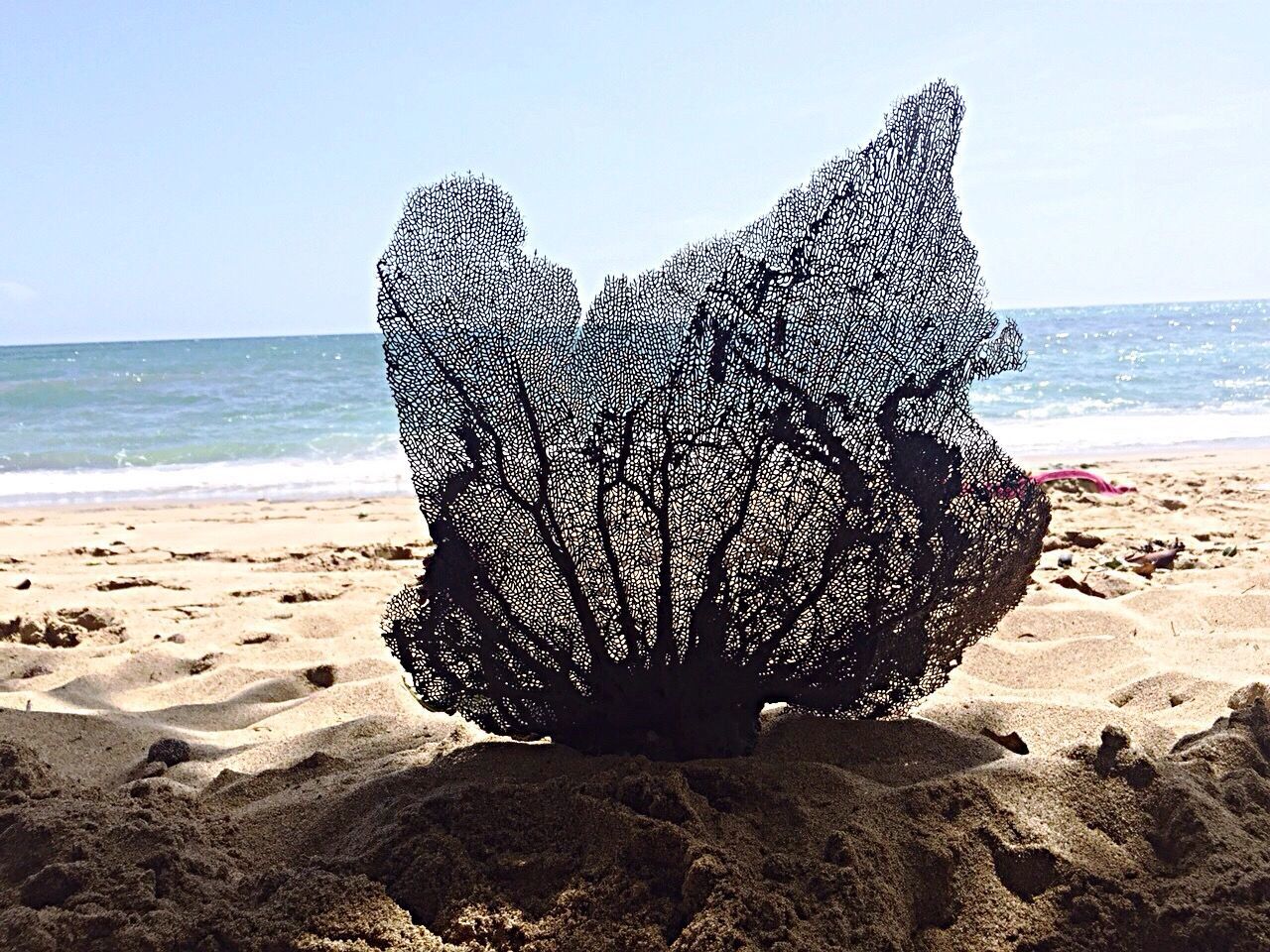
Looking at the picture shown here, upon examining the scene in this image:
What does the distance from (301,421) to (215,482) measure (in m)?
5.93

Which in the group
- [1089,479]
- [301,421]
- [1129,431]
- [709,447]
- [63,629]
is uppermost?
[709,447]

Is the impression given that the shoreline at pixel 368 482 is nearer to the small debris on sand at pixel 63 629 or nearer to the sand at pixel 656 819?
the small debris on sand at pixel 63 629

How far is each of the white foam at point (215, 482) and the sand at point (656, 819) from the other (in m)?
7.63

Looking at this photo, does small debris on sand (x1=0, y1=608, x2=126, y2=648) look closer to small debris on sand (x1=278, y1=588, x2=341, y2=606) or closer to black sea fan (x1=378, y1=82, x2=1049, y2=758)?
small debris on sand (x1=278, y1=588, x2=341, y2=606)

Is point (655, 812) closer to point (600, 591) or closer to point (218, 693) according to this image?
point (600, 591)

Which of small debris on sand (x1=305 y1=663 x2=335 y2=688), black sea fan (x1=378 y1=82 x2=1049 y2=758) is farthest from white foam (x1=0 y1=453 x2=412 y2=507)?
black sea fan (x1=378 y1=82 x2=1049 y2=758)

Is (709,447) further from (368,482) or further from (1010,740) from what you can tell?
(368,482)

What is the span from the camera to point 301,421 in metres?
18.4

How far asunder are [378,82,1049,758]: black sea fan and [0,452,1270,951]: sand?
316 millimetres

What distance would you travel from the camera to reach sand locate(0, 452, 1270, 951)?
2.07m

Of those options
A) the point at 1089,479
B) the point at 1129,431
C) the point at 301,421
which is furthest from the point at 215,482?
the point at 1129,431

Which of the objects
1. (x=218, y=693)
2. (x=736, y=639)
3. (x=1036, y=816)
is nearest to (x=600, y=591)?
(x=736, y=639)

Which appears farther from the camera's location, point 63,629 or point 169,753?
point 63,629

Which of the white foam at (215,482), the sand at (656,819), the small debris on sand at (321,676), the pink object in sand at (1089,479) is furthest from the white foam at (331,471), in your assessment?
the sand at (656,819)
